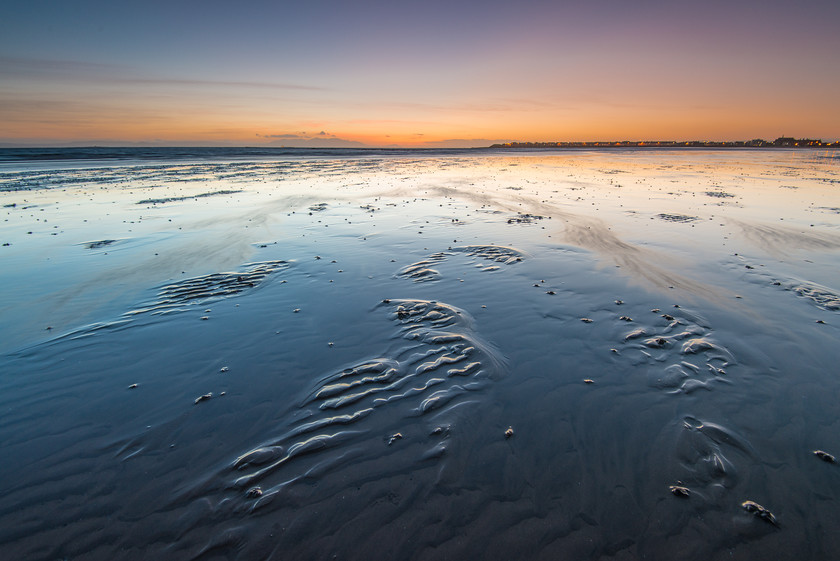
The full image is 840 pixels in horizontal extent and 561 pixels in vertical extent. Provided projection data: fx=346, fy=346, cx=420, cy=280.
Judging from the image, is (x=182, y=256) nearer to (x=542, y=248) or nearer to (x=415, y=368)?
(x=415, y=368)

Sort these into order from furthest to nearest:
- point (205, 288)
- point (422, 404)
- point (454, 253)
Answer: point (454, 253) < point (205, 288) < point (422, 404)

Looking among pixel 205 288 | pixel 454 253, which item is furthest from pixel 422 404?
pixel 454 253

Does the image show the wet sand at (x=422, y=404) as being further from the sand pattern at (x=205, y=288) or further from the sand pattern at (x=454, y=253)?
the sand pattern at (x=454, y=253)

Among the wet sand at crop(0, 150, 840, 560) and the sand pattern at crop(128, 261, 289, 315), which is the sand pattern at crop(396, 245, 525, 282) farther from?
the sand pattern at crop(128, 261, 289, 315)

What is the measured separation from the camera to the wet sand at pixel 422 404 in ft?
11.0

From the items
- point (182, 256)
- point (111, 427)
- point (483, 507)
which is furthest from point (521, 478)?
point (182, 256)

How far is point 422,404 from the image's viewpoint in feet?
16.3

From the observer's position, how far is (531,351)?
6195mm

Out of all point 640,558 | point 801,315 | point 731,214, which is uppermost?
point 731,214

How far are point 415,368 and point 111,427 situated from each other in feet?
13.9

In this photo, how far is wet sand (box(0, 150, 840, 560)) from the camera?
11.0ft

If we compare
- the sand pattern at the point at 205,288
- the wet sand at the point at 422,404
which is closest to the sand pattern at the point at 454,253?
the wet sand at the point at 422,404

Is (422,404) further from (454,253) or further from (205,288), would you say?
(454,253)

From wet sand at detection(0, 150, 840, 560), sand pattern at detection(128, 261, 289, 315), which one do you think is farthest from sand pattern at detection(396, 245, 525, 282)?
sand pattern at detection(128, 261, 289, 315)
